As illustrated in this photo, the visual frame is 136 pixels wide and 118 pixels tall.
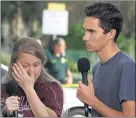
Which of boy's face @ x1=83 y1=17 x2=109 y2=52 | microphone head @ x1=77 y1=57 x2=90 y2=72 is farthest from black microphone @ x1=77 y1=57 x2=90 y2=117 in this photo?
boy's face @ x1=83 y1=17 x2=109 y2=52

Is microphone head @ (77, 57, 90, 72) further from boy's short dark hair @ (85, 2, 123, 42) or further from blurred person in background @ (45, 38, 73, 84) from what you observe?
blurred person in background @ (45, 38, 73, 84)

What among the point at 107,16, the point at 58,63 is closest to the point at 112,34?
the point at 107,16

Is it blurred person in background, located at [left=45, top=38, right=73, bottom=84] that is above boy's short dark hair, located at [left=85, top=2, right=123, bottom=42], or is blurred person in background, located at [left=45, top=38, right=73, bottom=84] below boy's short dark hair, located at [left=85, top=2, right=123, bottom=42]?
below

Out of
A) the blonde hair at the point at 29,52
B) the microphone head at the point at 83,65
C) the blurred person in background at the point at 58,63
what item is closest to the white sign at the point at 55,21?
the blurred person in background at the point at 58,63

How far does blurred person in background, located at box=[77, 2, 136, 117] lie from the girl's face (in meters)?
0.30

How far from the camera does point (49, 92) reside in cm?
258

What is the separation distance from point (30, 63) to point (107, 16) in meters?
0.49

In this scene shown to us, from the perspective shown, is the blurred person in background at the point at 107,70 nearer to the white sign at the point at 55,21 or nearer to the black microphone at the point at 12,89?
the black microphone at the point at 12,89

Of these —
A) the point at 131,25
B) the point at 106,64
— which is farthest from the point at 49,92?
the point at 131,25

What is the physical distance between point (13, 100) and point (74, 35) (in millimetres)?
7296

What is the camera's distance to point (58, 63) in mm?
6695

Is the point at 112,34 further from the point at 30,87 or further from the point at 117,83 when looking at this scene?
the point at 30,87

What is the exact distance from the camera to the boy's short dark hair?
99.3 inches

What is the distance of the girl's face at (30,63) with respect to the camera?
8.43 feet
